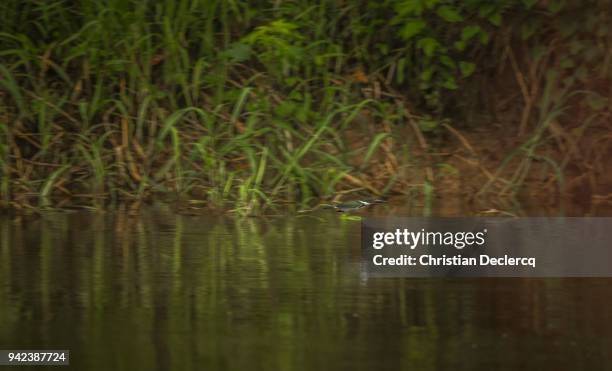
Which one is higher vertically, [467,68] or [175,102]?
[467,68]

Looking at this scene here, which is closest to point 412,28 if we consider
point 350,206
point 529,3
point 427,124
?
point 427,124

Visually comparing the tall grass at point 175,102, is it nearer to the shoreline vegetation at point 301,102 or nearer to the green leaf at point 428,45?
the shoreline vegetation at point 301,102

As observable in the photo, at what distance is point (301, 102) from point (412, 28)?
106 cm

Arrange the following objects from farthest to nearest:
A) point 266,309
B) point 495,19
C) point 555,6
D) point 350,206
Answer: point 555,6, point 495,19, point 350,206, point 266,309

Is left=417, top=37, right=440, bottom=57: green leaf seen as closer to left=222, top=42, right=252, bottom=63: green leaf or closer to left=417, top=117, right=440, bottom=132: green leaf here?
left=417, top=117, right=440, bottom=132: green leaf

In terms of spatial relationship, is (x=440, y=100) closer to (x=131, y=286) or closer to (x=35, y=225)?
(x=35, y=225)

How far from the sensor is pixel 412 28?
9.62 metres

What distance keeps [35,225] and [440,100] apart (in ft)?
11.6

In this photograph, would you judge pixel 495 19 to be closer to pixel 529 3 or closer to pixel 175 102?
pixel 529 3

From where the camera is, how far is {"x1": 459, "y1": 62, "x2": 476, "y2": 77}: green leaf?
988cm

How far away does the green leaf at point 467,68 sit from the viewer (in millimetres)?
9875

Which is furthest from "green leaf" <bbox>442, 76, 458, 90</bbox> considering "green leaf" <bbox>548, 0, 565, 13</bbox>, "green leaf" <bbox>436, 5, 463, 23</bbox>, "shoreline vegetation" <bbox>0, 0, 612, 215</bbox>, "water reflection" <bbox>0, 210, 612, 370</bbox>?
"water reflection" <bbox>0, 210, 612, 370</bbox>

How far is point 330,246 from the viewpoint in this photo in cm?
778

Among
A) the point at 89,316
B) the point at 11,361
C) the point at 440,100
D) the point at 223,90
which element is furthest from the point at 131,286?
the point at 440,100
